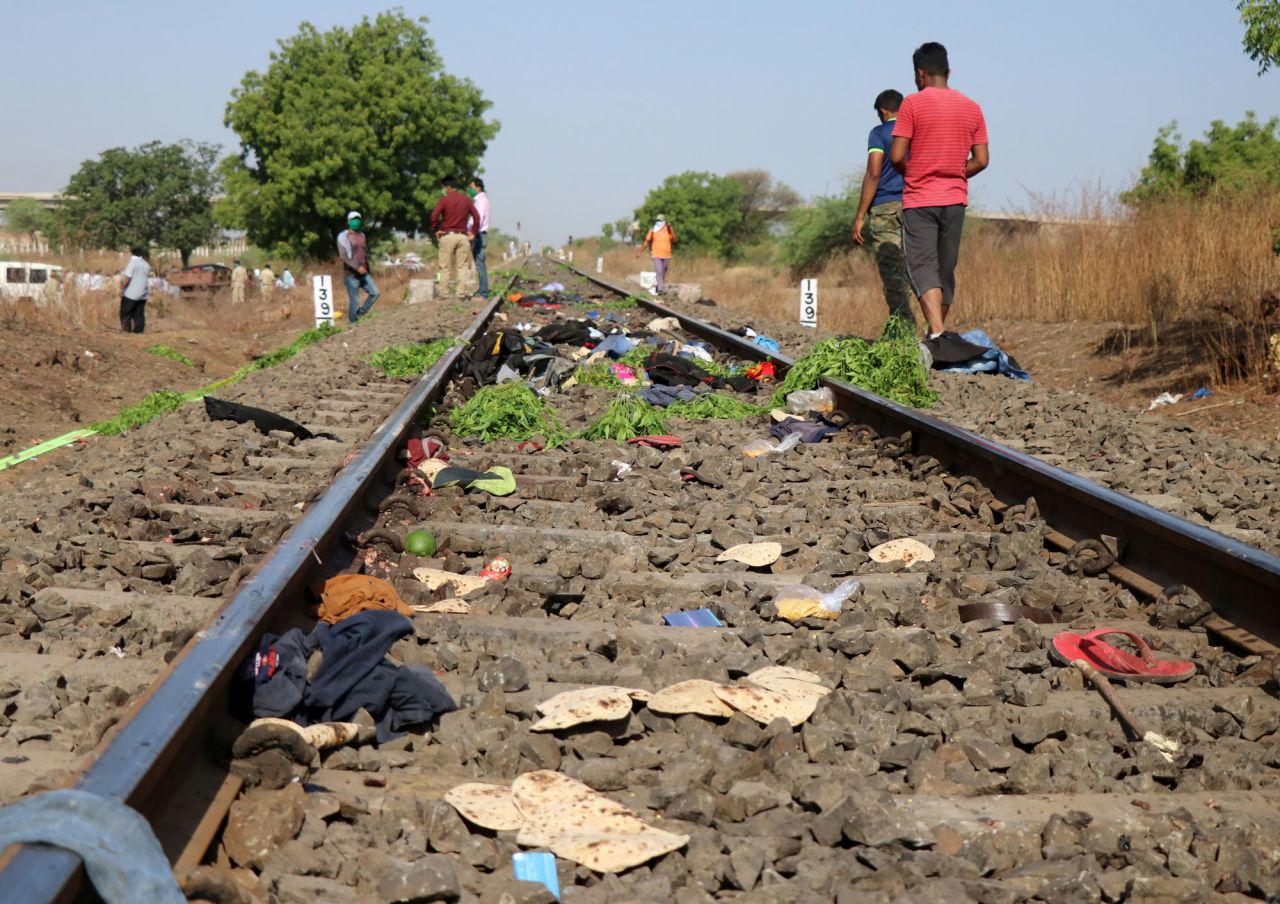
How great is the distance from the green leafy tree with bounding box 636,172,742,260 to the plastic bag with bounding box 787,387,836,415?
70.5 m

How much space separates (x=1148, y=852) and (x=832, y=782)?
580 millimetres

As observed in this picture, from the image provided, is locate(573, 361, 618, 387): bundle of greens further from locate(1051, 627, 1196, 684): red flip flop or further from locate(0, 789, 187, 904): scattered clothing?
locate(0, 789, 187, 904): scattered clothing

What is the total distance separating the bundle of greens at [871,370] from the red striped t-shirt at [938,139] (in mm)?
1619

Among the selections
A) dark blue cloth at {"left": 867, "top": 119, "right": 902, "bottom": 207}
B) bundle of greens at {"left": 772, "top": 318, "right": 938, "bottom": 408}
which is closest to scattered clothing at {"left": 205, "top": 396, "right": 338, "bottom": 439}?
bundle of greens at {"left": 772, "top": 318, "right": 938, "bottom": 408}

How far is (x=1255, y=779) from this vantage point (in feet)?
7.87

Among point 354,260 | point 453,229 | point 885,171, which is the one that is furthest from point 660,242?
point 885,171

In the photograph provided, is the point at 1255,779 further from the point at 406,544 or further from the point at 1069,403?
the point at 1069,403

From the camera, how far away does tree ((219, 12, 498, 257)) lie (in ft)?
154

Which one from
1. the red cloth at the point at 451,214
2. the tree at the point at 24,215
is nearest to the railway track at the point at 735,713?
the red cloth at the point at 451,214

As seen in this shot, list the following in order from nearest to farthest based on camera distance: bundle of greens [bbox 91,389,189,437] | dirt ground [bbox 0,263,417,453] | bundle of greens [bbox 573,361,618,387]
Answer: bundle of greens [bbox 91,389,189,437]
bundle of greens [bbox 573,361,618,387]
dirt ground [bbox 0,263,417,453]

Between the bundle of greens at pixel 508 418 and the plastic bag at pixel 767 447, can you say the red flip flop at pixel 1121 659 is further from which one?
the bundle of greens at pixel 508 418

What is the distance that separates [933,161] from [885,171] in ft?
4.21

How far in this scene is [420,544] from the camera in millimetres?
4051

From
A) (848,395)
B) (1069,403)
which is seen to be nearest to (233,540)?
(848,395)
